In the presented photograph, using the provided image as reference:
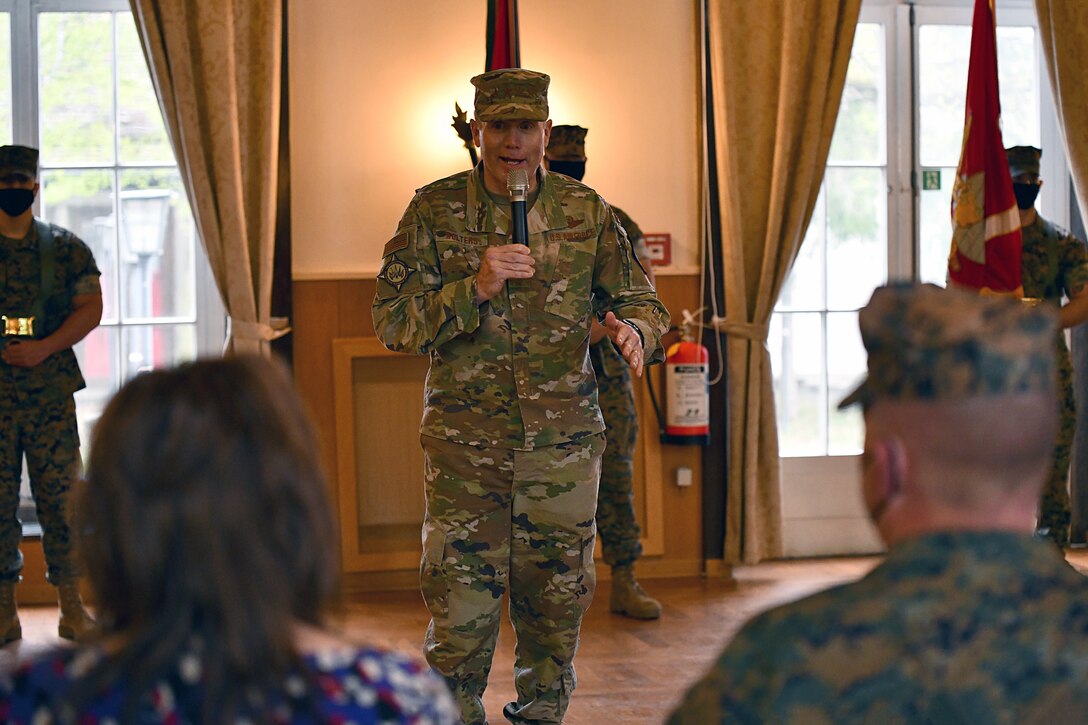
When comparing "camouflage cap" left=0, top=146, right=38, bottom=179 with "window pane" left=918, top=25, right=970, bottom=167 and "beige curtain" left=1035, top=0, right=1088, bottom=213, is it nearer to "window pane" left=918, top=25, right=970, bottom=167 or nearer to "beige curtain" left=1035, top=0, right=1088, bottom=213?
"window pane" left=918, top=25, right=970, bottom=167

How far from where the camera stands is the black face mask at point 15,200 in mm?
4312

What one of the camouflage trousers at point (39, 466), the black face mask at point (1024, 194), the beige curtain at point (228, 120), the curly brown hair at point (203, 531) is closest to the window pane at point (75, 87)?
the beige curtain at point (228, 120)

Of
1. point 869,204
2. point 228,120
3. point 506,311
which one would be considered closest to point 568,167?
point 228,120

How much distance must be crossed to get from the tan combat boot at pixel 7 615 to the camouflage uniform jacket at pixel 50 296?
64 cm

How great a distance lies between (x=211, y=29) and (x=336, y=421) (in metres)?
1.57

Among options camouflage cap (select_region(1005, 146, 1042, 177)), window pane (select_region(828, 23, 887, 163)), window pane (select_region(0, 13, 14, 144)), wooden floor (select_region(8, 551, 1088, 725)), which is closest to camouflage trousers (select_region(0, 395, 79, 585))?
wooden floor (select_region(8, 551, 1088, 725))

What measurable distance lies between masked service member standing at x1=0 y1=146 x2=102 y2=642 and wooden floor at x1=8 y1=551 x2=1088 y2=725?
0.28 metres

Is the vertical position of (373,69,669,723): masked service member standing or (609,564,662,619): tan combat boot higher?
(373,69,669,723): masked service member standing

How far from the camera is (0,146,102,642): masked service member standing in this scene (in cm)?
430

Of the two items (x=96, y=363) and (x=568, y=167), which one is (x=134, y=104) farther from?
(x=568, y=167)

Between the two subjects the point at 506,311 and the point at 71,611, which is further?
the point at 71,611

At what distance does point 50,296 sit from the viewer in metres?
4.39

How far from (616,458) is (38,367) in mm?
2011

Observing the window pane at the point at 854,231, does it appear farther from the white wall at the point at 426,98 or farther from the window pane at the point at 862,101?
the white wall at the point at 426,98
